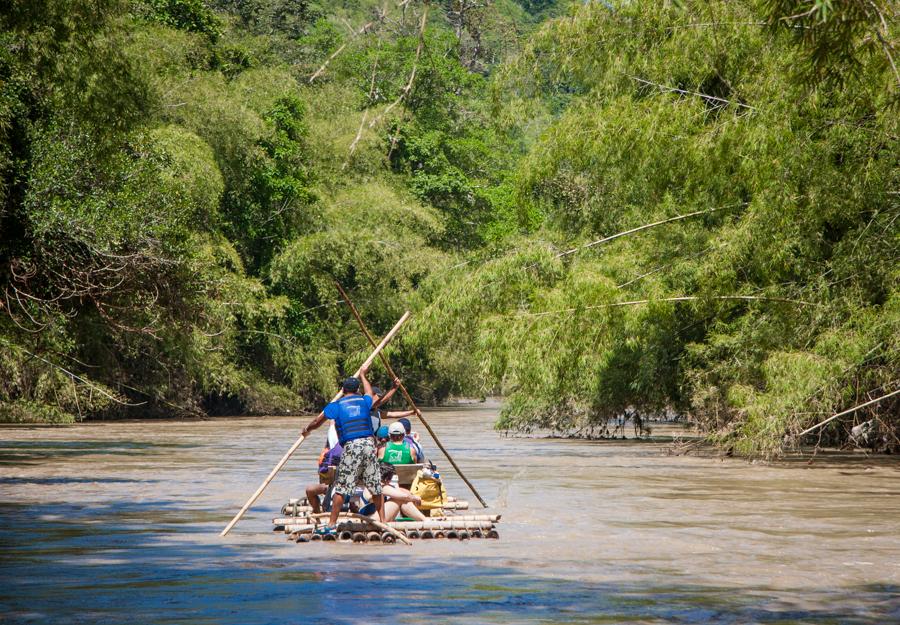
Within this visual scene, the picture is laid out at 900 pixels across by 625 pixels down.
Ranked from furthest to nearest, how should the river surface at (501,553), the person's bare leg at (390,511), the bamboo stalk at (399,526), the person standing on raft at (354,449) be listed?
the person's bare leg at (390,511)
the person standing on raft at (354,449)
the bamboo stalk at (399,526)
the river surface at (501,553)

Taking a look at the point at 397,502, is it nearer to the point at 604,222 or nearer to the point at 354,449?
the point at 354,449

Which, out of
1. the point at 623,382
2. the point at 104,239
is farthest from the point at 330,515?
the point at 623,382

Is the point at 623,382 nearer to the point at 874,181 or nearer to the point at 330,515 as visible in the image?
the point at 874,181

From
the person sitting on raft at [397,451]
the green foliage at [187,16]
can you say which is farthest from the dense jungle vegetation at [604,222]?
the green foliage at [187,16]

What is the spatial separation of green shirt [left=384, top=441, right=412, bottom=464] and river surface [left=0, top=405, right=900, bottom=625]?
4.56ft

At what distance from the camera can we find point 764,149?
23.9 metres

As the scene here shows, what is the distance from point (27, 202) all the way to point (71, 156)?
1.24 metres

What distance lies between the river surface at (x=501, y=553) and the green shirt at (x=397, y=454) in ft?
4.56

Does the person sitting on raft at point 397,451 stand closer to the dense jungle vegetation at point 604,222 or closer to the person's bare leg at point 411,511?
the person's bare leg at point 411,511

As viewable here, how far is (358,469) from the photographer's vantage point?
1479 centimetres

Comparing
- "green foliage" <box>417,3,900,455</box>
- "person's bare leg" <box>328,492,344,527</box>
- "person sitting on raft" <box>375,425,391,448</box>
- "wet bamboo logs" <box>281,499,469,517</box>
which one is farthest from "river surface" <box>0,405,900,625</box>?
"green foliage" <box>417,3,900,455</box>

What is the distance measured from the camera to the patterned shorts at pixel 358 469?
48.5 ft

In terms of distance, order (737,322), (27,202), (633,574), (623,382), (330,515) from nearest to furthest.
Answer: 1. (633,574)
2. (330,515)
3. (27,202)
4. (737,322)
5. (623,382)

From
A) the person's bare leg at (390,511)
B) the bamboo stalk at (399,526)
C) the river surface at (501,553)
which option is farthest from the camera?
the person's bare leg at (390,511)
